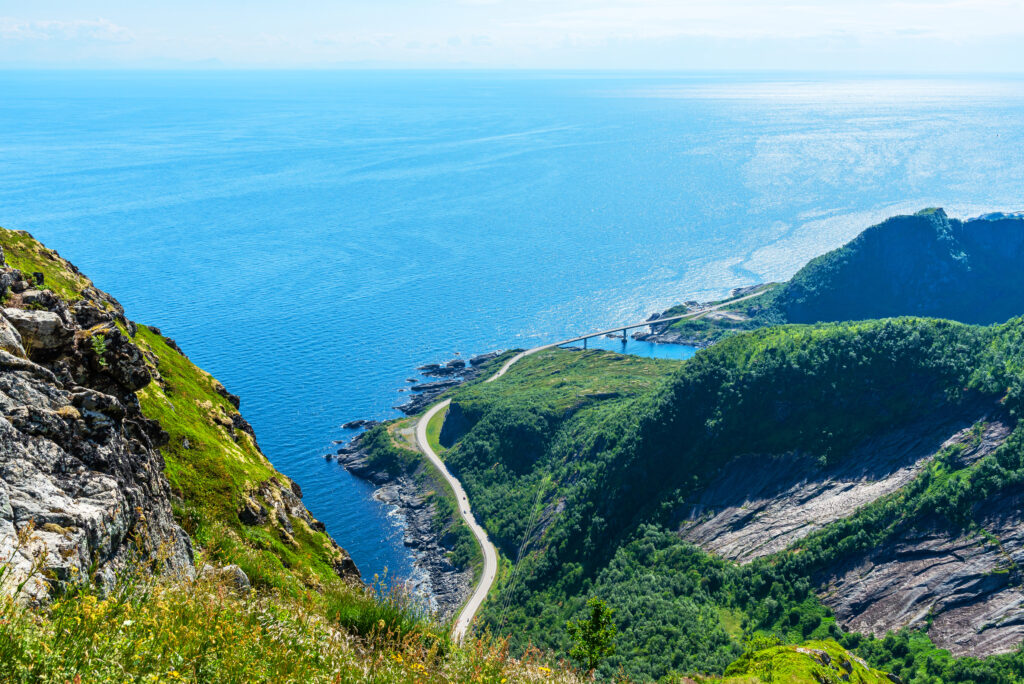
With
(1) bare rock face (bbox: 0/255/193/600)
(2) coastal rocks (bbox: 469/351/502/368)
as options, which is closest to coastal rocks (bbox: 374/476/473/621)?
(2) coastal rocks (bbox: 469/351/502/368)

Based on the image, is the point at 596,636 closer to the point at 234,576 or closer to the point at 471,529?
the point at 234,576

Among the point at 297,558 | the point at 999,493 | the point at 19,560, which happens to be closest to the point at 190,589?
the point at 19,560

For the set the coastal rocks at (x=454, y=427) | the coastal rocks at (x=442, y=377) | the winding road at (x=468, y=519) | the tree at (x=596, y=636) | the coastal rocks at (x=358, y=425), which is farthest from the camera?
the coastal rocks at (x=442, y=377)

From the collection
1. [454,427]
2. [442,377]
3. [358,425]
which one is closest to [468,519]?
[454,427]

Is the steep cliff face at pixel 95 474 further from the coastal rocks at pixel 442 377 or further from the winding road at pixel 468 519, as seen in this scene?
the coastal rocks at pixel 442 377

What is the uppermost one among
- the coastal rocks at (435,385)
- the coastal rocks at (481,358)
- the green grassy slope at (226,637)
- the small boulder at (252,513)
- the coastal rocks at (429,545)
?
the green grassy slope at (226,637)

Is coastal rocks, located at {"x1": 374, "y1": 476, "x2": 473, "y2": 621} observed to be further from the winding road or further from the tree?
the tree

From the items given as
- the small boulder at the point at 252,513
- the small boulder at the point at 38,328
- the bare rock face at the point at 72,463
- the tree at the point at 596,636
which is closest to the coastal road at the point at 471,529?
the tree at the point at 596,636
